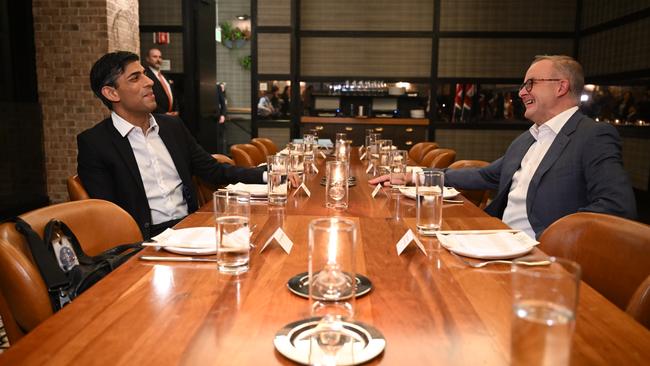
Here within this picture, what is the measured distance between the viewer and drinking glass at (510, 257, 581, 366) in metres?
0.75

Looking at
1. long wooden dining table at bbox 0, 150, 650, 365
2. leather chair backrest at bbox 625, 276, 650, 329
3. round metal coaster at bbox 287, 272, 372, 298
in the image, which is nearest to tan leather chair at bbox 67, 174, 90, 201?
long wooden dining table at bbox 0, 150, 650, 365

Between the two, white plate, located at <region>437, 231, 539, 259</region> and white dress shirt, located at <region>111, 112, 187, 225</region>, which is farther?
white dress shirt, located at <region>111, 112, 187, 225</region>

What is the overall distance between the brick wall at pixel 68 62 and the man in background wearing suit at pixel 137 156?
119 inches

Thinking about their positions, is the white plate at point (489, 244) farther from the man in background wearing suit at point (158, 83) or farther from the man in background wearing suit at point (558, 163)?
the man in background wearing suit at point (158, 83)

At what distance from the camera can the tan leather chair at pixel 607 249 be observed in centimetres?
147

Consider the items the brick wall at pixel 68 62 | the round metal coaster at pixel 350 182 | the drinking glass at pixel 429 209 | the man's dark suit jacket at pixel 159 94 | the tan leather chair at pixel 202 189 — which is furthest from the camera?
the man's dark suit jacket at pixel 159 94

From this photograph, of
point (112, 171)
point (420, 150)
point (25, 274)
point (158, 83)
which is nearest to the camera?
point (25, 274)

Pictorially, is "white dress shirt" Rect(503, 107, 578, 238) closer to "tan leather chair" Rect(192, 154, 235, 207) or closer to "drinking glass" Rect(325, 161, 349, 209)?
"drinking glass" Rect(325, 161, 349, 209)

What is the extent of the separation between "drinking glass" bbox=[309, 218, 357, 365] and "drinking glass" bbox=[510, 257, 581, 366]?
295 mm

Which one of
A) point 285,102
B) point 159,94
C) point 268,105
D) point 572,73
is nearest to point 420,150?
point 285,102

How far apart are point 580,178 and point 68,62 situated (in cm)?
516

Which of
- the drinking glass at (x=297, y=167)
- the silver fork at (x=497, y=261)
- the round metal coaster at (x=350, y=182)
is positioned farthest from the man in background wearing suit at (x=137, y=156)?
the silver fork at (x=497, y=261)

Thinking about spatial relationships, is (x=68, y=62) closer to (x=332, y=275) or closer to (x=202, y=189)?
(x=202, y=189)

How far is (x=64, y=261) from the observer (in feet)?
5.00
